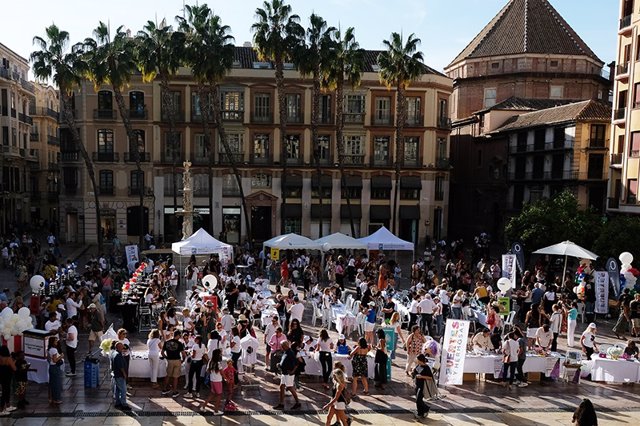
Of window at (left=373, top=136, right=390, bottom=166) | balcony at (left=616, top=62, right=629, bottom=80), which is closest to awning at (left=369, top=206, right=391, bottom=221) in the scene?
window at (left=373, top=136, right=390, bottom=166)

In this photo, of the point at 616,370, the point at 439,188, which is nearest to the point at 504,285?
the point at 616,370

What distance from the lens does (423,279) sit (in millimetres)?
25203

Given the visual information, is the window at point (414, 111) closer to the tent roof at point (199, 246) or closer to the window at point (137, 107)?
the window at point (137, 107)

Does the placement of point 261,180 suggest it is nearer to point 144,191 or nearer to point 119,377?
point 144,191

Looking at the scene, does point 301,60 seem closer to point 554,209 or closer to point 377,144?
point 377,144

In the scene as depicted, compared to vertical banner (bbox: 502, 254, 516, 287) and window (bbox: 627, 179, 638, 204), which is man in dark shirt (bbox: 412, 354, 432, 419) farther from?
window (bbox: 627, 179, 638, 204)

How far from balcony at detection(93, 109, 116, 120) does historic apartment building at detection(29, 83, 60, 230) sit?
18.9m

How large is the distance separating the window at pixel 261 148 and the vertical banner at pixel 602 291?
29413 mm

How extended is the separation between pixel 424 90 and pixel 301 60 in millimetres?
12711

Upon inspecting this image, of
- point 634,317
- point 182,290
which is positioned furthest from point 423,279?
point 182,290

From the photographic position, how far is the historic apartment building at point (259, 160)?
45.8 meters

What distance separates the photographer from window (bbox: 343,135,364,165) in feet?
155

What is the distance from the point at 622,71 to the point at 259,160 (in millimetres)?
27483

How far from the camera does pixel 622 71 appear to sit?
3875cm
